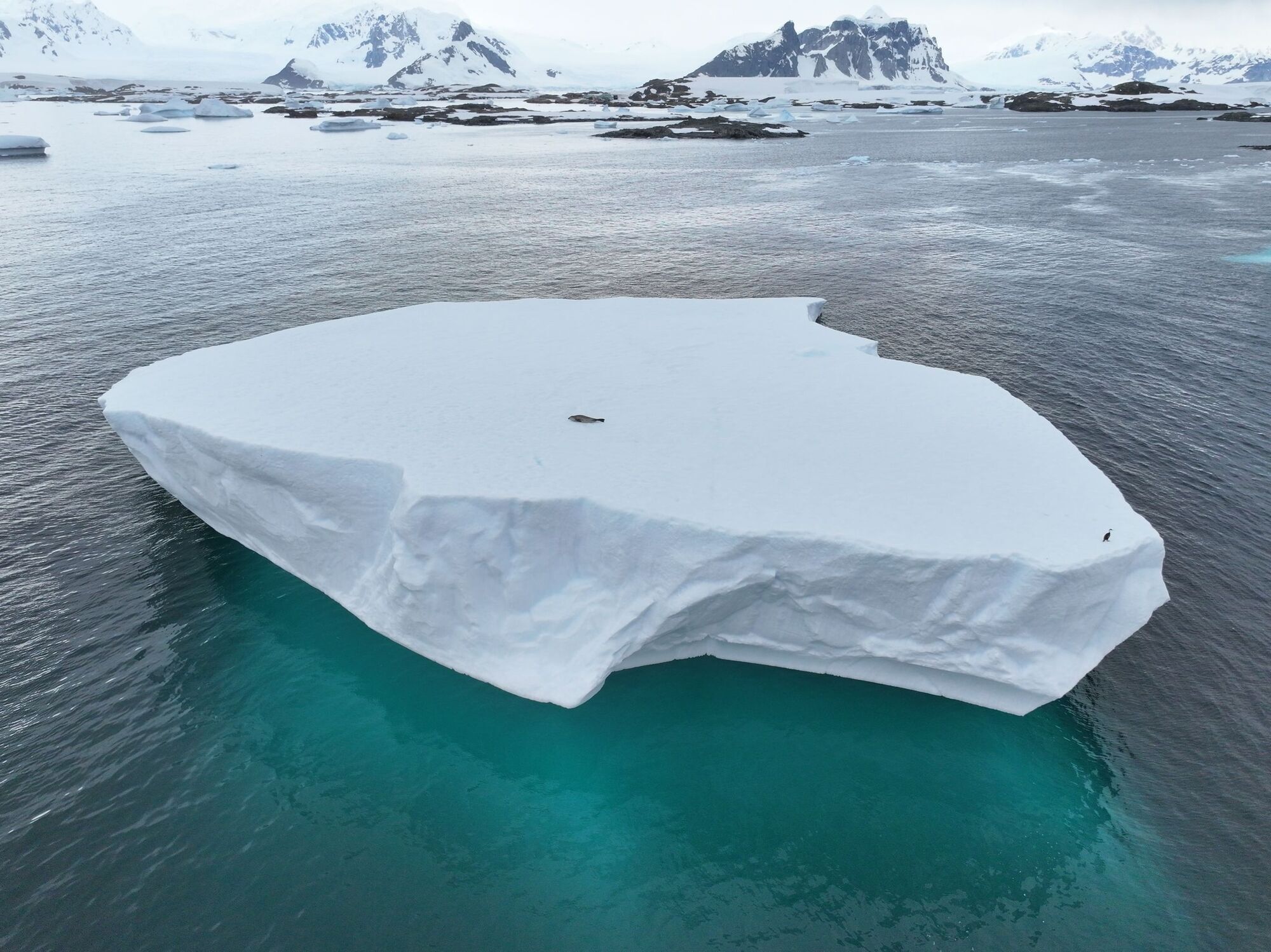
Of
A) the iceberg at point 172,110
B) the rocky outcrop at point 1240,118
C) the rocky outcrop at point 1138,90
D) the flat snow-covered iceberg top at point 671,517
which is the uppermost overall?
the rocky outcrop at point 1138,90

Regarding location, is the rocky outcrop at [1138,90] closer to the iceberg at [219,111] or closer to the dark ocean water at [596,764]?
the iceberg at [219,111]

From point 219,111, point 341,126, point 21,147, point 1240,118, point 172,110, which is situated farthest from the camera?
point 219,111

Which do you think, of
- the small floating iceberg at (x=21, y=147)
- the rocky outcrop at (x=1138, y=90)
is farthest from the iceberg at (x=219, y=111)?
the rocky outcrop at (x=1138, y=90)

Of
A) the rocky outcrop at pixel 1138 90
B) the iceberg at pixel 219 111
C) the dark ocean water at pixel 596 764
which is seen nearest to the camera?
the dark ocean water at pixel 596 764

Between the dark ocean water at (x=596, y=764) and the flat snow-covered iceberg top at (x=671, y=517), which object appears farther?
the flat snow-covered iceberg top at (x=671, y=517)

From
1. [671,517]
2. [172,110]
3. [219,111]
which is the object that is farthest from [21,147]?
[671,517]

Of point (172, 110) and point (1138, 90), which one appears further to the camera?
point (1138, 90)

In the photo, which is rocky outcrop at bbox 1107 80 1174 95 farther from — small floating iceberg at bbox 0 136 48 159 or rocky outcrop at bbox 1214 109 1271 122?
small floating iceberg at bbox 0 136 48 159

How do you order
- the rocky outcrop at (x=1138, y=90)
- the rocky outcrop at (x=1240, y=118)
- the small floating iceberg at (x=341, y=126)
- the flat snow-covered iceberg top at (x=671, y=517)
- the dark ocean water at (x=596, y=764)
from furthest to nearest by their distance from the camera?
the rocky outcrop at (x=1138, y=90), the rocky outcrop at (x=1240, y=118), the small floating iceberg at (x=341, y=126), the flat snow-covered iceberg top at (x=671, y=517), the dark ocean water at (x=596, y=764)

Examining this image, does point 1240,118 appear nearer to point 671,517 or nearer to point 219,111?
point 671,517
